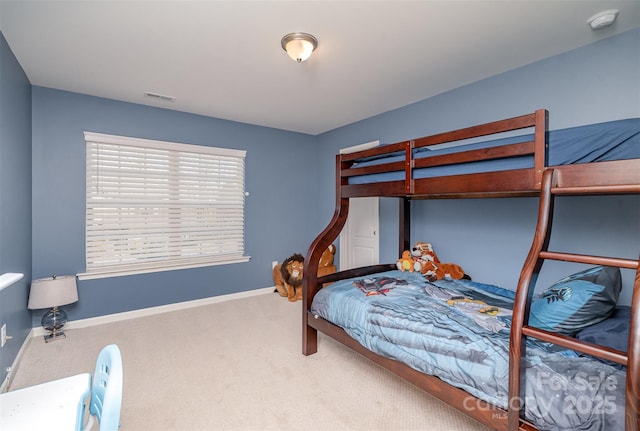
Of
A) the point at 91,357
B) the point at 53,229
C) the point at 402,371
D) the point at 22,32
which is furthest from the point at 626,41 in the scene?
the point at 53,229

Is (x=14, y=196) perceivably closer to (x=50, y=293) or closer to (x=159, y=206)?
(x=50, y=293)

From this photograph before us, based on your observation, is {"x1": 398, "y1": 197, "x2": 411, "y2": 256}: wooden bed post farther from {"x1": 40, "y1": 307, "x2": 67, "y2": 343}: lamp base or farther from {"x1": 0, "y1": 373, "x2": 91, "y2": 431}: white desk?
{"x1": 40, "y1": 307, "x2": 67, "y2": 343}: lamp base

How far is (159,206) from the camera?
357cm

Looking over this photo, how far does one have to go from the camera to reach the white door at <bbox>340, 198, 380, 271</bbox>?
13.0 feet

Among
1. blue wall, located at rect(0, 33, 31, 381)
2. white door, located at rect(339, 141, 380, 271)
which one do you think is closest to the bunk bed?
white door, located at rect(339, 141, 380, 271)

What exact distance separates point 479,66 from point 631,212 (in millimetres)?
1544

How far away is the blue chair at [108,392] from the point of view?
0.92 meters

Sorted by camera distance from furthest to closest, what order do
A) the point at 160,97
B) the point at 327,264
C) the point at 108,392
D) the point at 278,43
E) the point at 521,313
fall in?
the point at 327,264
the point at 160,97
the point at 278,43
the point at 521,313
the point at 108,392

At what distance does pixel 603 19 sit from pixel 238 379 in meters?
3.43

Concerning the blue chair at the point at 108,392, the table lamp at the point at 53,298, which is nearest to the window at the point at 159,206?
the table lamp at the point at 53,298

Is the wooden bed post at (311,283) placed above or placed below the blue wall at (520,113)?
below

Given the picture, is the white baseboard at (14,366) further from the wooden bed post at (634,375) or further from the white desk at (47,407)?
the wooden bed post at (634,375)

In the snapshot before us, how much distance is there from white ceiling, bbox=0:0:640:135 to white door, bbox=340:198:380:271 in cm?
148

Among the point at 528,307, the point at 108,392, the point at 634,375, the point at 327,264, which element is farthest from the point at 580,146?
the point at 327,264
